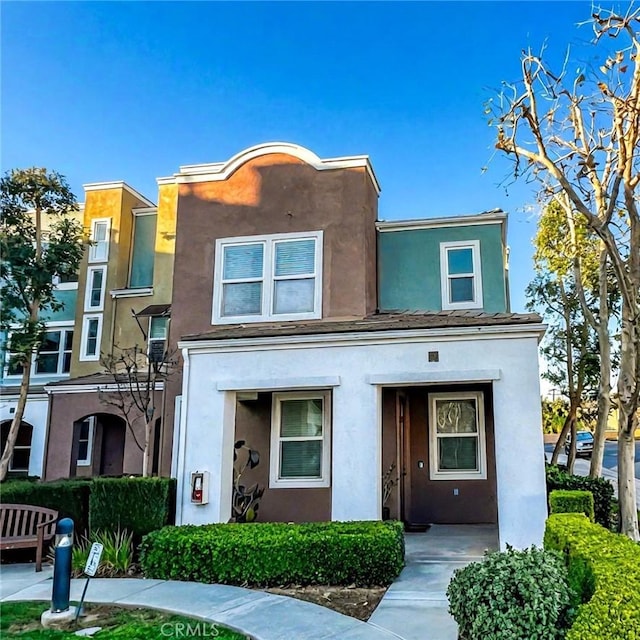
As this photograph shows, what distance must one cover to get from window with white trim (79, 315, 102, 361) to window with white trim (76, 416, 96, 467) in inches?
90.7

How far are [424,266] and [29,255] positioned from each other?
12.1m

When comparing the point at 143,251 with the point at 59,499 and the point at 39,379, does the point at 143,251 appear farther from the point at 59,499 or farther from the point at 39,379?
the point at 59,499

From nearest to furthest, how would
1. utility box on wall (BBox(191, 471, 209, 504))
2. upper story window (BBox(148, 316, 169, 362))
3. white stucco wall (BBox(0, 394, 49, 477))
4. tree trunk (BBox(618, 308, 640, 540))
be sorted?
utility box on wall (BBox(191, 471, 209, 504)) < tree trunk (BBox(618, 308, 640, 540)) < upper story window (BBox(148, 316, 169, 362)) < white stucco wall (BBox(0, 394, 49, 477))

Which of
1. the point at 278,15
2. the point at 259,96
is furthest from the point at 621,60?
the point at 259,96

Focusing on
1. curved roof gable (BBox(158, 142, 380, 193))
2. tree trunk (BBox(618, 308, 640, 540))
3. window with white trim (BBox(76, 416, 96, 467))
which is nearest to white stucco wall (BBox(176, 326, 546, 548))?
tree trunk (BBox(618, 308, 640, 540))

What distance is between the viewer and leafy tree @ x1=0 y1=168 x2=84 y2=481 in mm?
17984

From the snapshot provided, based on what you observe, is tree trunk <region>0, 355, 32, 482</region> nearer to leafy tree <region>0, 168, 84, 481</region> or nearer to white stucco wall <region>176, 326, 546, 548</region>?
leafy tree <region>0, 168, 84, 481</region>

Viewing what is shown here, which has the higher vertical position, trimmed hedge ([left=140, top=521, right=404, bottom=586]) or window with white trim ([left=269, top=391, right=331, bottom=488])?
window with white trim ([left=269, top=391, right=331, bottom=488])

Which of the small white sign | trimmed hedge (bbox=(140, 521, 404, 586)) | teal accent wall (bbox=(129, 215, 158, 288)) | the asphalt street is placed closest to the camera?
the small white sign

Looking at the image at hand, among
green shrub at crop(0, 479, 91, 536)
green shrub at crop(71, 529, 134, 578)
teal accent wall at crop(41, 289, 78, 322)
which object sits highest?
teal accent wall at crop(41, 289, 78, 322)

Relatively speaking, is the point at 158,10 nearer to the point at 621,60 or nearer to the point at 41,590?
the point at 621,60

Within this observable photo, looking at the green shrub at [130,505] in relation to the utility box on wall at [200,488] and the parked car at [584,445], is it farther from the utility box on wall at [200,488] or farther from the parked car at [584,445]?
the parked car at [584,445]

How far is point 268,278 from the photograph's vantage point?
43.6 ft

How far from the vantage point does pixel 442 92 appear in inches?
485
